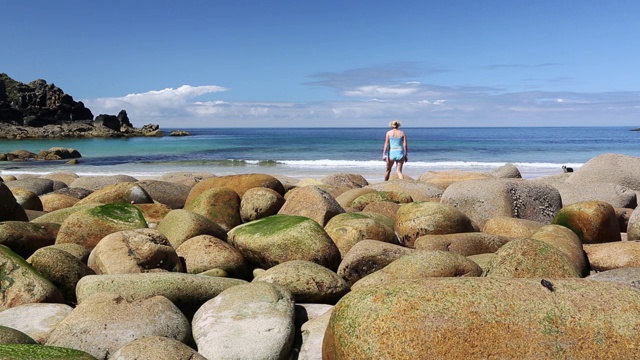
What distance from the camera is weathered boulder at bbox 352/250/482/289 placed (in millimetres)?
4941

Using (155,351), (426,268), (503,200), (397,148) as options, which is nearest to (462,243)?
(426,268)

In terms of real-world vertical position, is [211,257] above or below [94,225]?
below

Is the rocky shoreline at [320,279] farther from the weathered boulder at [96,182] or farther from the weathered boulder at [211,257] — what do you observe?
the weathered boulder at [96,182]

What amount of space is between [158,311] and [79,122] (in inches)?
3458

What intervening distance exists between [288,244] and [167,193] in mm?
5507

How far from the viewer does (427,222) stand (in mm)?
7387

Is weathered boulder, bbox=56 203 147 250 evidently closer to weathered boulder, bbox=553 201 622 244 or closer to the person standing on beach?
weathered boulder, bbox=553 201 622 244

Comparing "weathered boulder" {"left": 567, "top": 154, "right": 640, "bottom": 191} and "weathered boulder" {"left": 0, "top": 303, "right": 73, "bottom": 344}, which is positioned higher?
"weathered boulder" {"left": 567, "top": 154, "right": 640, "bottom": 191}

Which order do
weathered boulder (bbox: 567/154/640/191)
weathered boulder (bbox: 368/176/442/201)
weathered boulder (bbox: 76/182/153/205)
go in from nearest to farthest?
weathered boulder (bbox: 76/182/153/205) < weathered boulder (bbox: 368/176/442/201) < weathered boulder (bbox: 567/154/640/191)

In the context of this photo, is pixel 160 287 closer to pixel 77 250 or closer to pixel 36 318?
pixel 36 318

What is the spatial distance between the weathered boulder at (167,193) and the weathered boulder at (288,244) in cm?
468

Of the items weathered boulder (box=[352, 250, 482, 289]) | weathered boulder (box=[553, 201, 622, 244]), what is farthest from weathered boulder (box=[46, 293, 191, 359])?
weathered boulder (box=[553, 201, 622, 244])

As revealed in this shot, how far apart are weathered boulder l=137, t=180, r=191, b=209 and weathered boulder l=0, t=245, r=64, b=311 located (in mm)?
5812

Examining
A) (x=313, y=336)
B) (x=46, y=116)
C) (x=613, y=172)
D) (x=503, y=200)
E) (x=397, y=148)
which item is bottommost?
(x=313, y=336)
